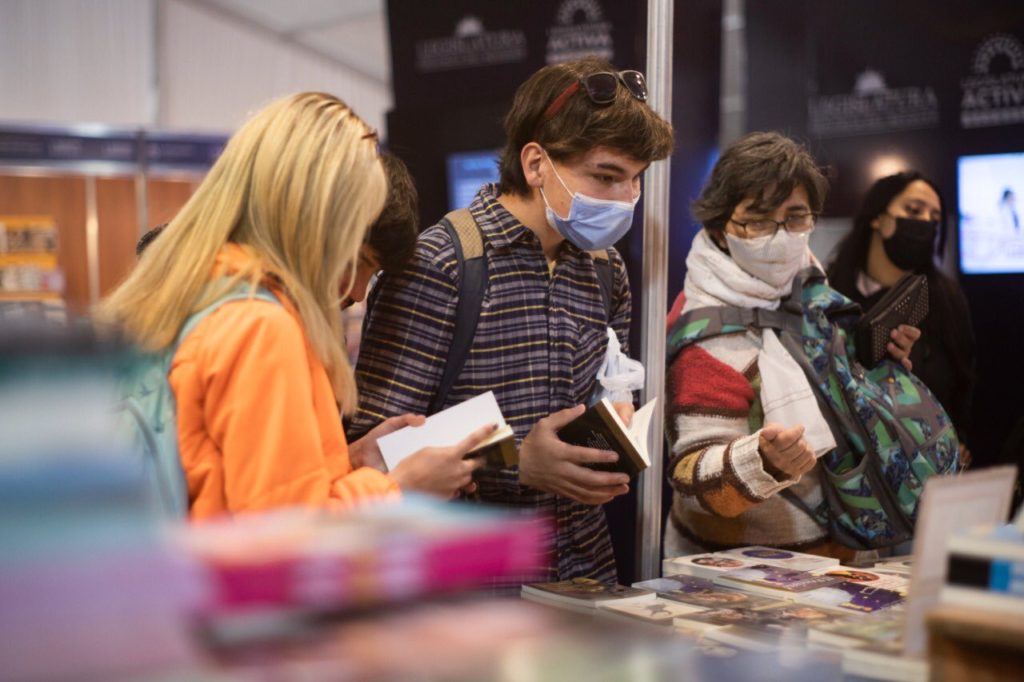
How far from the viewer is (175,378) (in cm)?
127

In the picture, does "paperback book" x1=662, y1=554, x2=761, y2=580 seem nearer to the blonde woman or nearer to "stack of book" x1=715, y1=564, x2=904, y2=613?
"stack of book" x1=715, y1=564, x2=904, y2=613

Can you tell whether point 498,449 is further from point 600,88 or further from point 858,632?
point 600,88

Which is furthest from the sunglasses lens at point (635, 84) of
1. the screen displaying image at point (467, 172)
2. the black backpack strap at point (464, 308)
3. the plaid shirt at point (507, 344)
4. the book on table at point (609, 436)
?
the screen displaying image at point (467, 172)

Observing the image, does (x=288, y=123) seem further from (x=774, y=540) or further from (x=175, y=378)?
(x=774, y=540)

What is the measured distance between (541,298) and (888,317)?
945 mm

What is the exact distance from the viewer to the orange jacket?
48.9 inches

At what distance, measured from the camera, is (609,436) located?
1953 mm

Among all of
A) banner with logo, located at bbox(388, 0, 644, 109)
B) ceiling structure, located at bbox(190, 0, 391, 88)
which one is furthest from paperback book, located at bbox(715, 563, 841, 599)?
ceiling structure, located at bbox(190, 0, 391, 88)

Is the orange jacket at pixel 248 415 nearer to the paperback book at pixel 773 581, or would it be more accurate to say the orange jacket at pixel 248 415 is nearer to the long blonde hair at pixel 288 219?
the long blonde hair at pixel 288 219

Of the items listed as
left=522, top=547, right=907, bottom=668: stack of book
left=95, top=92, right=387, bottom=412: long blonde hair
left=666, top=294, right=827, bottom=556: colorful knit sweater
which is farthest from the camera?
left=666, top=294, right=827, bottom=556: colorful knit sweater

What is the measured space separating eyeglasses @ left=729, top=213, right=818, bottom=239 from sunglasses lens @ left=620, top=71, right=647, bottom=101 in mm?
430

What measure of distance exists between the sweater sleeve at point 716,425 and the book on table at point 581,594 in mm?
422

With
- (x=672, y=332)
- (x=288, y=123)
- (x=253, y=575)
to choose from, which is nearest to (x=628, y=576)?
(x=672, y=332)

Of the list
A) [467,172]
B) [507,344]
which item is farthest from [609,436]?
[467,172]
